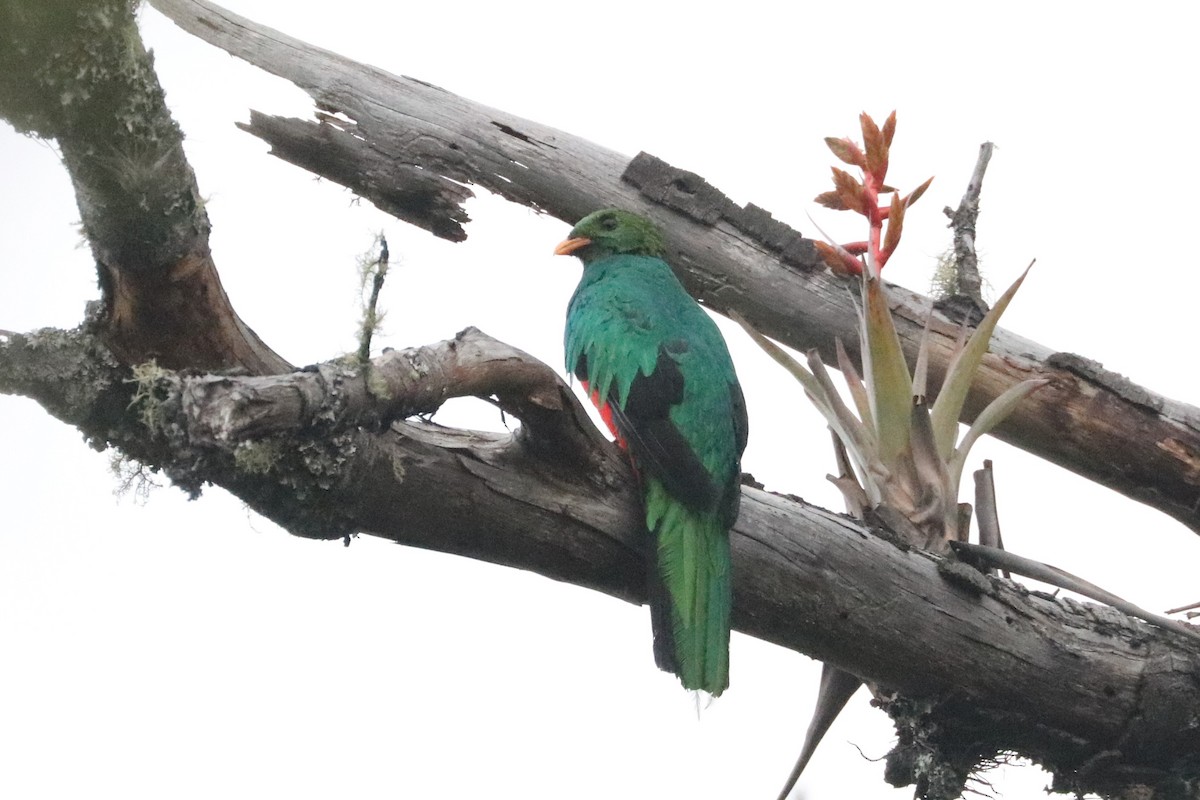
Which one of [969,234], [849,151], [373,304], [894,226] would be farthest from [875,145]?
[373,304]

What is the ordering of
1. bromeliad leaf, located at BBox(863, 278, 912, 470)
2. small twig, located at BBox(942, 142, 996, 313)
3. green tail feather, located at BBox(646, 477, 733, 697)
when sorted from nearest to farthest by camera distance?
1. green tail feather, located at BBox(646, 477, 733, 697)
2. bromeliad leaf, located at BBox(863, 278, 912, 470)
3. small twig, located at BBox(942, 142, 996, 313)

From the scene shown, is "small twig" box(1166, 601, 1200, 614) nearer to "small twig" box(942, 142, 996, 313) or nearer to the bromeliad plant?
the bromeliad plant

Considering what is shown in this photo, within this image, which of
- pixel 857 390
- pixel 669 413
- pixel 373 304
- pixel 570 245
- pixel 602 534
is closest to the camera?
pixel 373 304

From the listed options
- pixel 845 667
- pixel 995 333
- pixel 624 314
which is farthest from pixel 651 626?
pixel 995 333

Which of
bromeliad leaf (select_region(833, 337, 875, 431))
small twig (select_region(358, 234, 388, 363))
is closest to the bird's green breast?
bromeliad leaf (select_region(833, 337, 875, 431))

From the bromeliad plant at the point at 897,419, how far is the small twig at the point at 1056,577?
0.19 meters

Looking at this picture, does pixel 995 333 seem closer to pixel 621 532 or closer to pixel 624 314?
pixel 624 314

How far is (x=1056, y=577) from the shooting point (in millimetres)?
3211

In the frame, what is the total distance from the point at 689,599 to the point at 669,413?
0.53 m

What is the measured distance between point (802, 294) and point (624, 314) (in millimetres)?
621

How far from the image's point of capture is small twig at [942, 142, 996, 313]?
12.8 ft

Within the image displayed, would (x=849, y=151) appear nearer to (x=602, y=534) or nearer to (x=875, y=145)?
(x=875, y=145)

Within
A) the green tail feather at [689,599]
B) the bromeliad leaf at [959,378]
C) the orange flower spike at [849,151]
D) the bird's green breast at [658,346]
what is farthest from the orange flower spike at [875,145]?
the green tail feather at [689,599]

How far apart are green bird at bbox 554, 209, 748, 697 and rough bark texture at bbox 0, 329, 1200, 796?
9 cm
